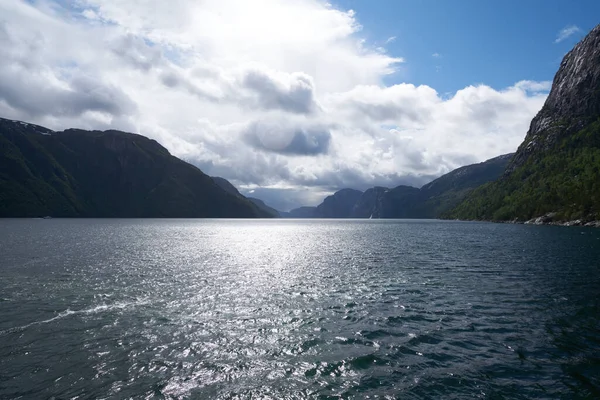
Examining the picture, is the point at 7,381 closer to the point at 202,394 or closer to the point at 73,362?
the point at 73,362

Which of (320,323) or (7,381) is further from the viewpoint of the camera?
(320,323)

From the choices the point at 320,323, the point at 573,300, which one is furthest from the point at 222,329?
the point at 573,300

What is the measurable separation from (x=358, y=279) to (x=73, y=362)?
4051cm

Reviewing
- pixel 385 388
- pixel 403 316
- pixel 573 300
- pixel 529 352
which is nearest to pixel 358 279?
pixel 403 316

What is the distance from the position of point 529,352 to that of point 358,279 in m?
31.0

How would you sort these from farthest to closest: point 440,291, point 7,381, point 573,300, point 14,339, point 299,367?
point 440,291
point 573,300
point 14,339
point 299,367
point 7,381

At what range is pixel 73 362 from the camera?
23781 millimetres

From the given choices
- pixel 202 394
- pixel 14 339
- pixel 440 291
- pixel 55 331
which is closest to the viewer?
pixel 202 394

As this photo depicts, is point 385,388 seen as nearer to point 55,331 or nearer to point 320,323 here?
point 320,323

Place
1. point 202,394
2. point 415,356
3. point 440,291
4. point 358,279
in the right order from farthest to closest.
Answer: point 358,279, point 440,291, point 415,356, point 202,394

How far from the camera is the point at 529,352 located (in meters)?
25.3

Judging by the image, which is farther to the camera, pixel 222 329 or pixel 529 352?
pixel 222 329

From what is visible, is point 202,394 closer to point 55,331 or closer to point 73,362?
point 73,362

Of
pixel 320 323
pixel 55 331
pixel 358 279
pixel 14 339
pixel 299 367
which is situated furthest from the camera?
pixel 358 279
